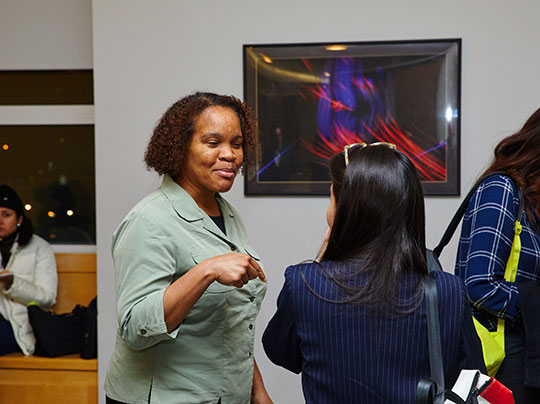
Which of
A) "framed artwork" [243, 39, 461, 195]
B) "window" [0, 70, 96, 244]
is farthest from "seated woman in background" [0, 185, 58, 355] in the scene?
"framed artwork" [243, 39, 461, 195]

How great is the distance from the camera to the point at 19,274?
3971 millimetres

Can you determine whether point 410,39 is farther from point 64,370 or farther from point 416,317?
point 64,370

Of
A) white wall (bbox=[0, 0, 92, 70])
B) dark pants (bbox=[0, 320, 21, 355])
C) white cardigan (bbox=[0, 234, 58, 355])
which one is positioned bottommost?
dark pants (bbox=[0, 320, 21, 355])

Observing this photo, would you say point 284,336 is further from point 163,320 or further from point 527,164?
point 527,164

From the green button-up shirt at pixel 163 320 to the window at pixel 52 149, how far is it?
2.64m

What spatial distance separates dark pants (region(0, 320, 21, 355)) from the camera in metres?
3.82

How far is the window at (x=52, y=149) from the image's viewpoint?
4223mm

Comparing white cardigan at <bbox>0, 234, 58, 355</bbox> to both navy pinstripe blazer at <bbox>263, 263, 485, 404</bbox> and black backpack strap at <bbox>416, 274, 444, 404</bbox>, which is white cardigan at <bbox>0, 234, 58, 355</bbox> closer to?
navy pinstripe blazer at <bbox>263, 263, 485, 404</bbox>

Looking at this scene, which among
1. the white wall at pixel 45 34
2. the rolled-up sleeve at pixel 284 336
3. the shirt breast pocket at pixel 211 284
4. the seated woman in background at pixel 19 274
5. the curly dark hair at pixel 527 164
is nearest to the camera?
the rolled-up sleeve at pixel 284 336

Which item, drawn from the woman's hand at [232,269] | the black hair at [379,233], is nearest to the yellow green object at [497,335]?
the black hair at [379,233]

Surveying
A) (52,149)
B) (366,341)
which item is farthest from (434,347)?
(52,149)

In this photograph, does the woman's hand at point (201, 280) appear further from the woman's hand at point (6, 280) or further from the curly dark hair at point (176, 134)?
the woman's hand at point (6, 280)

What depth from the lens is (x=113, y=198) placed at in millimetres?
3602

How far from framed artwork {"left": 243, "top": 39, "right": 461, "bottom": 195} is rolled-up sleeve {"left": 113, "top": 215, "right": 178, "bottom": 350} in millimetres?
1859
